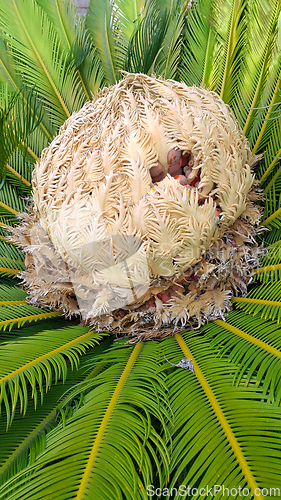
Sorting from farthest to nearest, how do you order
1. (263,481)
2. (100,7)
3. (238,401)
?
1. (100,7)
2. (238,401)
3. (263,481)

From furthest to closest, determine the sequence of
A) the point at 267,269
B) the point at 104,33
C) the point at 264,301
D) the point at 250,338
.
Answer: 1. the point at 104,33
2. the point at 267,269
3. the point at 264,301
4. the point at 250,338

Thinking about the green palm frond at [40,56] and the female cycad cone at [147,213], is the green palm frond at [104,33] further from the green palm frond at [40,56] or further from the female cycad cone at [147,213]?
the female cycad cone at [147,213]

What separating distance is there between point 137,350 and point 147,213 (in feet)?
1.23

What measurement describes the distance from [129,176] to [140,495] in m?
0.73

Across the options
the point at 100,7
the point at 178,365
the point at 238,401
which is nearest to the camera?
the point at 238,401

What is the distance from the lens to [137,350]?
3.06 ft

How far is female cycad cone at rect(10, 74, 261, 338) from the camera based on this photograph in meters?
0.93

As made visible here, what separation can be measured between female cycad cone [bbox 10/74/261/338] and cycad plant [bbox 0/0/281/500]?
82mm

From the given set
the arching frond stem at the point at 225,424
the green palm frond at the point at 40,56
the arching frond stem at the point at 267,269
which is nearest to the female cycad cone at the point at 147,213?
the arching frond stem at the point at 267,269

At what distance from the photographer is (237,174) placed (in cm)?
102

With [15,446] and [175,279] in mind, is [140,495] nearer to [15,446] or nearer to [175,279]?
[15,446]

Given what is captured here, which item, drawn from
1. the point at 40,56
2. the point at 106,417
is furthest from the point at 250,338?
the point at 40,56

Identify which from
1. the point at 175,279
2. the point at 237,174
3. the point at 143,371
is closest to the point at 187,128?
the point at 237,174

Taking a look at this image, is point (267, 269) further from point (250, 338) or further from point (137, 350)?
point (137, 350)
